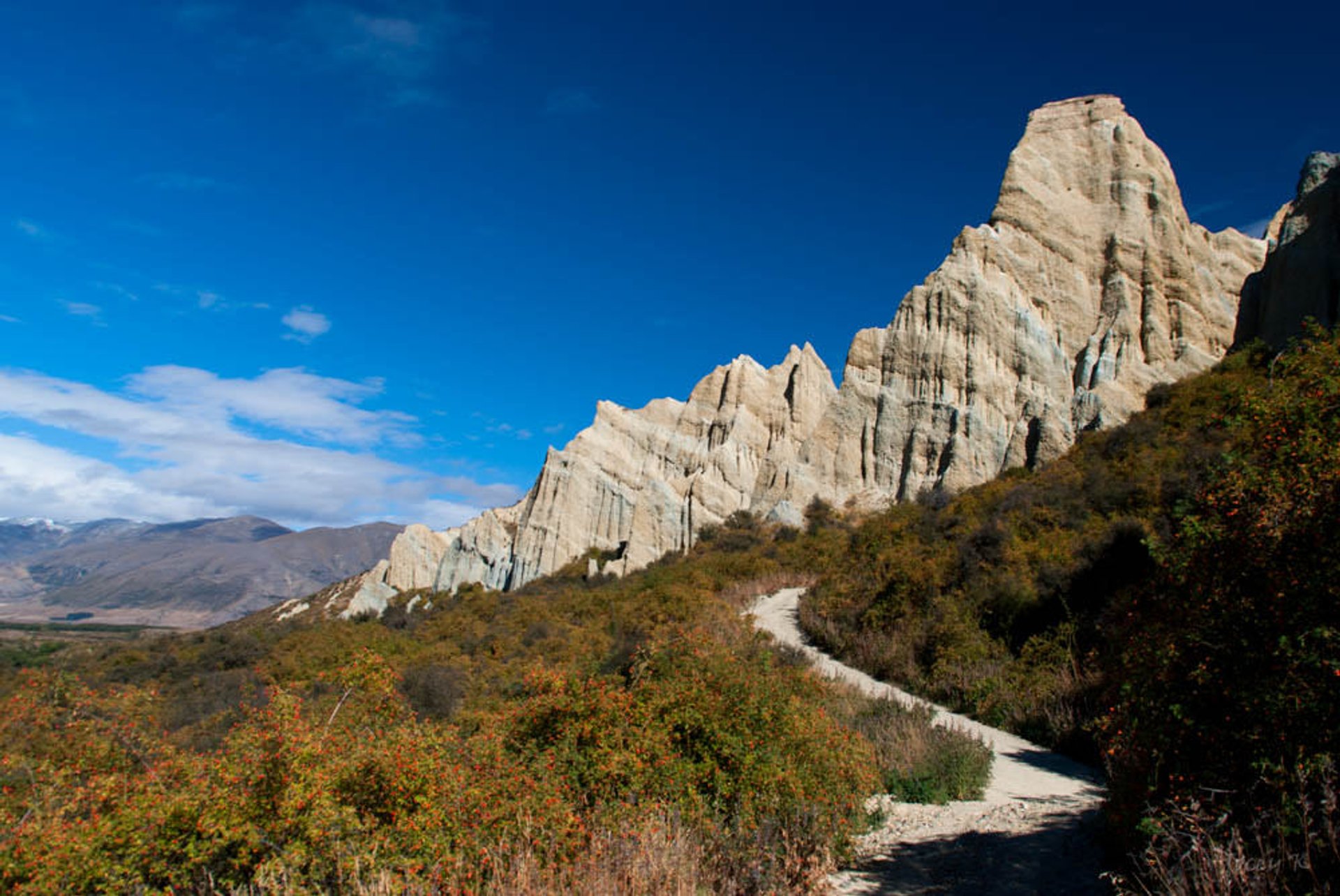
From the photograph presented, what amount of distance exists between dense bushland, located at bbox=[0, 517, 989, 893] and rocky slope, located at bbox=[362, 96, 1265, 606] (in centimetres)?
2674

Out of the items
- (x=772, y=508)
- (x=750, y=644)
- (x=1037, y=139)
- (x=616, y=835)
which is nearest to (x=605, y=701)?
(x=616, y=835)

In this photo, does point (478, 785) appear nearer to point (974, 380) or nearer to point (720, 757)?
point (720, 757)

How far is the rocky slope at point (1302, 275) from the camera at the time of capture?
2420cm

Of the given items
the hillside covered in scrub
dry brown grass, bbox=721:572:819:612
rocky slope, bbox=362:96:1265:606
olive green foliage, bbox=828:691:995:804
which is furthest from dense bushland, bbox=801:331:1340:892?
rocky slope, bbox=362:96:1265:606

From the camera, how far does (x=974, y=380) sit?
35.3 m

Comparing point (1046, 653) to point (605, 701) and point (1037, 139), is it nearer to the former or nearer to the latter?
point (605, 701)

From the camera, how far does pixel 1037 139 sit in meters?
41.9

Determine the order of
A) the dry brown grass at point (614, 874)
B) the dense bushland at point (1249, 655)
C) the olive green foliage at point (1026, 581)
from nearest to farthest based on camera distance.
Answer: the dense bushland at point (1249, 655)
the dry brown grass at point (614, 874)
the olive green foliage at point (1026, 581)

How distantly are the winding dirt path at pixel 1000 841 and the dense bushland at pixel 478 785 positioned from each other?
0.37 metres

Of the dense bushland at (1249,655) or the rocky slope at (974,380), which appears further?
the rocky slope at (974,380)

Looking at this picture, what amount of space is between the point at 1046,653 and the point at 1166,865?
8.60 meters

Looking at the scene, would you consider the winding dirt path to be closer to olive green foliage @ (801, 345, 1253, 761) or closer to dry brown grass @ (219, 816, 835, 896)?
dry brown grass @ (219, 816, 835, 896)

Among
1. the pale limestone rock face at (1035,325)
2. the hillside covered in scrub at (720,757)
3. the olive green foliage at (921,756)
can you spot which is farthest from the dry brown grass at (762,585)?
the olive green foliage at (921,756)

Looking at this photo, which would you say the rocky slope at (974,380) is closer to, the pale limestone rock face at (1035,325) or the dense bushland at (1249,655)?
the pale limestone rock face at (1035,325)
